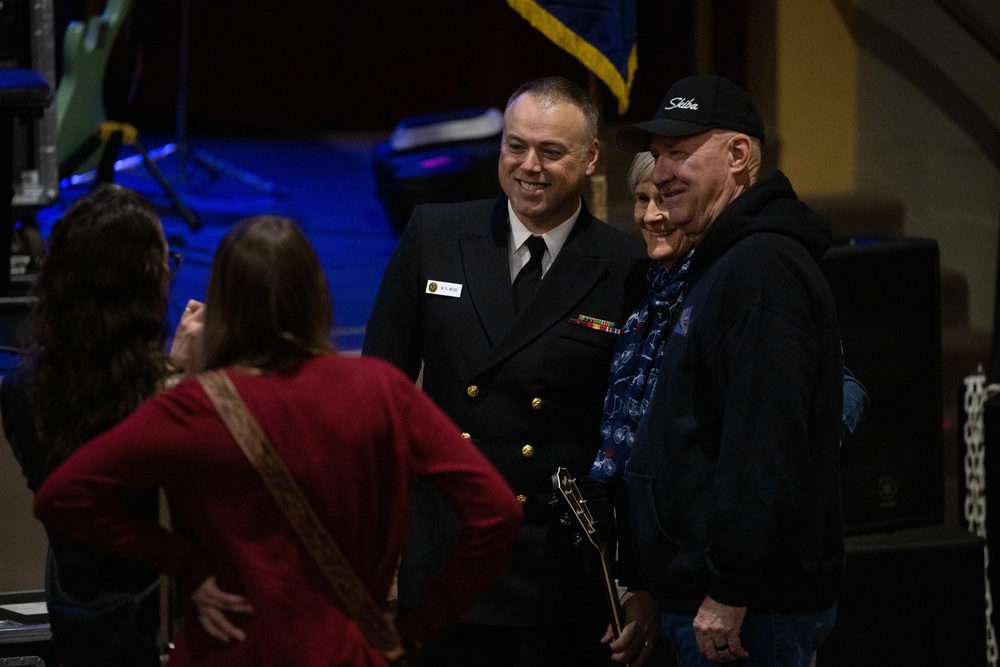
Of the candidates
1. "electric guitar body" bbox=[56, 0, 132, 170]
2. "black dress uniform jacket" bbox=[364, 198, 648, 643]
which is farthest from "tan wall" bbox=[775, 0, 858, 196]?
"black dress uniform jacket" bbox=[364, 198, 648, 643]

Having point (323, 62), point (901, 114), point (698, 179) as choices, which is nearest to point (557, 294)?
point (698, 179)

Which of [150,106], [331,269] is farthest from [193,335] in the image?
[150,106]

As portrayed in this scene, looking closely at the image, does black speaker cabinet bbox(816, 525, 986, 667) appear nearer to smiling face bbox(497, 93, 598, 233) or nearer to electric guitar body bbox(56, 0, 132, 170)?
smiling face bbox(497, 93, 598, 233)

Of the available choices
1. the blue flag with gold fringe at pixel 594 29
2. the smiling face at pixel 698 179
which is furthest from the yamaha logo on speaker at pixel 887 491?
the smiling face at pixel 698 179

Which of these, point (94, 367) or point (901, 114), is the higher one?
point (901, 114)

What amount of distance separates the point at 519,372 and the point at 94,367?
0.75 meters

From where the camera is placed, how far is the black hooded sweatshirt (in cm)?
193

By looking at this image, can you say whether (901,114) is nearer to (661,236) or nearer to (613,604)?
(661,236)

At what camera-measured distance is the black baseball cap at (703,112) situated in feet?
6.94

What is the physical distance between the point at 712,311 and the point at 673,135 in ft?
1.02

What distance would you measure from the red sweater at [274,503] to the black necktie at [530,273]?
2.52ft

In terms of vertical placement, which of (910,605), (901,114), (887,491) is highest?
(901,114)

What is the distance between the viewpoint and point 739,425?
1945 millimetres

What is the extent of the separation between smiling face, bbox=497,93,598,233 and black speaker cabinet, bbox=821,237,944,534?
1402 millimetres
